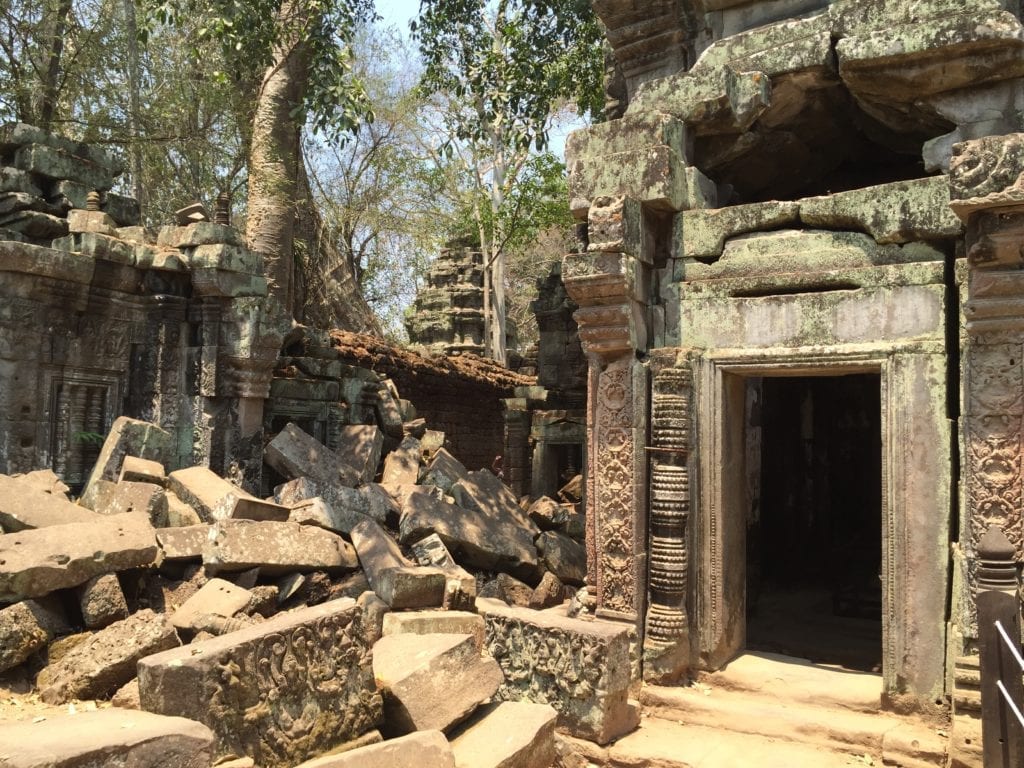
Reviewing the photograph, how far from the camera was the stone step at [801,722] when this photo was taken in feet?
15.0

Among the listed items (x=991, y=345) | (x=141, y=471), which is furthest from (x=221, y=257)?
(x=991, y=345)

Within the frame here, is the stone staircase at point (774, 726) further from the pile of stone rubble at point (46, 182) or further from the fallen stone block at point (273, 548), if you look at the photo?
the pile of stone rubble at point (46, 182)

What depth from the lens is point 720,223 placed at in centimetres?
563

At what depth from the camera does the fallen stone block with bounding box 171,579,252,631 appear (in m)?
4.78

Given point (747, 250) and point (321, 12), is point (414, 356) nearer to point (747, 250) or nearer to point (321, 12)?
point (321, 12)

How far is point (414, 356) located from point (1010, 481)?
833cm

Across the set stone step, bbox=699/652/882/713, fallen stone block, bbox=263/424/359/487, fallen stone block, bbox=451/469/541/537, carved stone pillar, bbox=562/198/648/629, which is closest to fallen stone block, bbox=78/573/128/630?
fallen stone block, bbox=263/424/359/487

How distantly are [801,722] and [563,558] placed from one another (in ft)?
8.47

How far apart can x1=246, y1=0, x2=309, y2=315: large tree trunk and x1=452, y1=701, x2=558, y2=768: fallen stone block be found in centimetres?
815

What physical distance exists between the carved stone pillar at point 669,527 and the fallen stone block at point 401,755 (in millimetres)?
2159

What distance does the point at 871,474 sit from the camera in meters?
9.19

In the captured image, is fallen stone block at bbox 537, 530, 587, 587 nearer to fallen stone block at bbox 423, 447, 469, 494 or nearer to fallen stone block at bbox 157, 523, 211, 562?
fallen stone block at bbox 423, 447, 469, 494

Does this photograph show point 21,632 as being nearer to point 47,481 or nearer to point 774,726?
point 47,481

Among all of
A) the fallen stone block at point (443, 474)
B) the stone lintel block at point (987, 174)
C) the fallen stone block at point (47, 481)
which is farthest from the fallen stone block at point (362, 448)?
the stone lintel block at point (987, 174)
